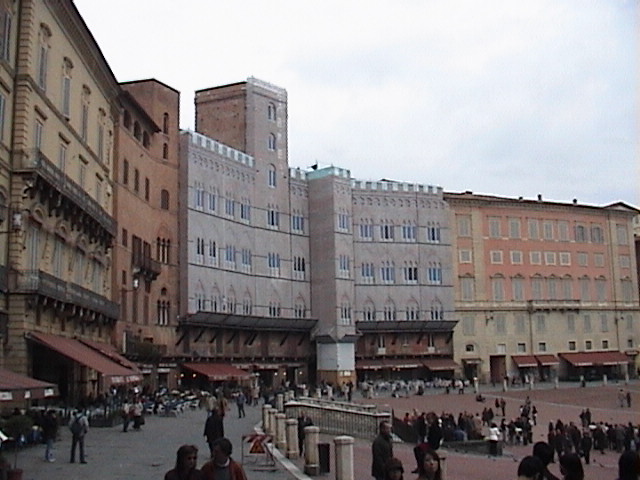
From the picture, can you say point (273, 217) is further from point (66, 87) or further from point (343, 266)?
point (66, 87)

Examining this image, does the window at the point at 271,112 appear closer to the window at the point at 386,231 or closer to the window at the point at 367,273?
the window at the point at 386,231

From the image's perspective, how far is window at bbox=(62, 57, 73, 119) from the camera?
3562 cm

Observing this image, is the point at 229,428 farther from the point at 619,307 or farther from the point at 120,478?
the point at 619,307

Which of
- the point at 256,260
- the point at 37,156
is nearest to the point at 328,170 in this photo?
the point at 256,260

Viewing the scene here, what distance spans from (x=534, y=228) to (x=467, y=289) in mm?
9547

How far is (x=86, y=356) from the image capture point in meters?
33.5

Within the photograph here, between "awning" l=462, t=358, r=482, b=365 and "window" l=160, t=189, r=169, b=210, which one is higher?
"window" l=160, t=189, r=169, b=210

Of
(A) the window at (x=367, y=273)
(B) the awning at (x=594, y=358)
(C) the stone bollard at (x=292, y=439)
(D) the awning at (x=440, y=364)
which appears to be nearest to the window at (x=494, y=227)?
(D) the awning at (x=440, y=364)

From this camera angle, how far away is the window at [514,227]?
78.7 m

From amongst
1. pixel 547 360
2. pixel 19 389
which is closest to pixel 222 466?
pixel 19 389

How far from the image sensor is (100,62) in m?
41.0

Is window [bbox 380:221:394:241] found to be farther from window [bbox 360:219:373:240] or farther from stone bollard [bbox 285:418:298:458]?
stone bollard [bbox 285:418:298:458]

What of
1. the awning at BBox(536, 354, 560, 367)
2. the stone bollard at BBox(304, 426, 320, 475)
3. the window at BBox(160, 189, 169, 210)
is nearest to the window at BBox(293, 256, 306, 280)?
the window at BBox(160, 189, 169, 210)

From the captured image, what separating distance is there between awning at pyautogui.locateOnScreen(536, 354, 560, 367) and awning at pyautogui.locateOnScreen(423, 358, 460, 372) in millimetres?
9264
